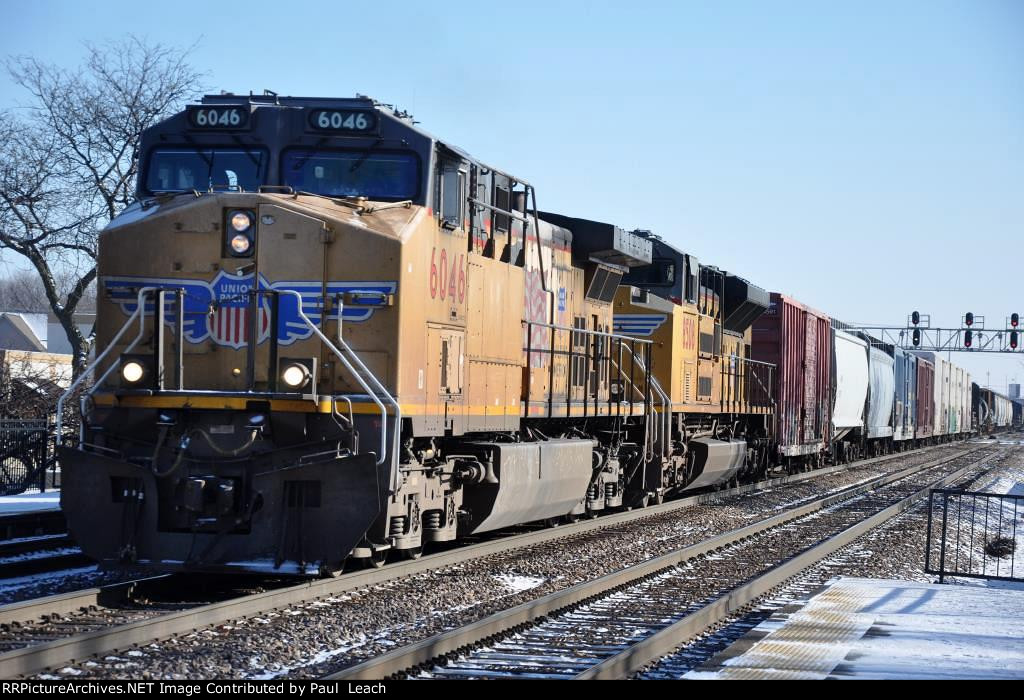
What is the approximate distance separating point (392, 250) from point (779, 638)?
391 centimetres

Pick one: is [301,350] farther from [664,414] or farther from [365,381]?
[664,414]

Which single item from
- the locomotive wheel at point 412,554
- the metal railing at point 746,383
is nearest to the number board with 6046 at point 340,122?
the locomotive wheel at point 412,554

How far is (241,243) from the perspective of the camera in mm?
8828

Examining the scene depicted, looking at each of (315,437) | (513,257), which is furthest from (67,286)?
(315,437)

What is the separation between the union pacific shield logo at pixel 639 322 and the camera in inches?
680

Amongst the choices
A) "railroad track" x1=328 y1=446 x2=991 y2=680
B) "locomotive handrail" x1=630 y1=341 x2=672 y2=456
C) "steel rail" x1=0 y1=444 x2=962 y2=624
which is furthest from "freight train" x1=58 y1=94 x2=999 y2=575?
"locomotive handrail" x1=630 y1=341 x2=672 y2=456

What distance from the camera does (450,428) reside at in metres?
9.92

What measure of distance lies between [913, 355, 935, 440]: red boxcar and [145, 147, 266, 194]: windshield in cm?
4137

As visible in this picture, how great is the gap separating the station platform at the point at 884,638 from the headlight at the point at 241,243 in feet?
14.9

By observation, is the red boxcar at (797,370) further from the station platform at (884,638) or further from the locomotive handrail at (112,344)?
the locomotive handrail at (112,344)

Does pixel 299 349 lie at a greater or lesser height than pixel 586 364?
lesser

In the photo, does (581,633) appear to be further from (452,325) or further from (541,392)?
(541,392)

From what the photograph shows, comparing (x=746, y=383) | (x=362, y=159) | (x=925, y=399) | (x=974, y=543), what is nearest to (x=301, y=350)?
(x=362, y=159)

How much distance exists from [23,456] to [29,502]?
253cm
